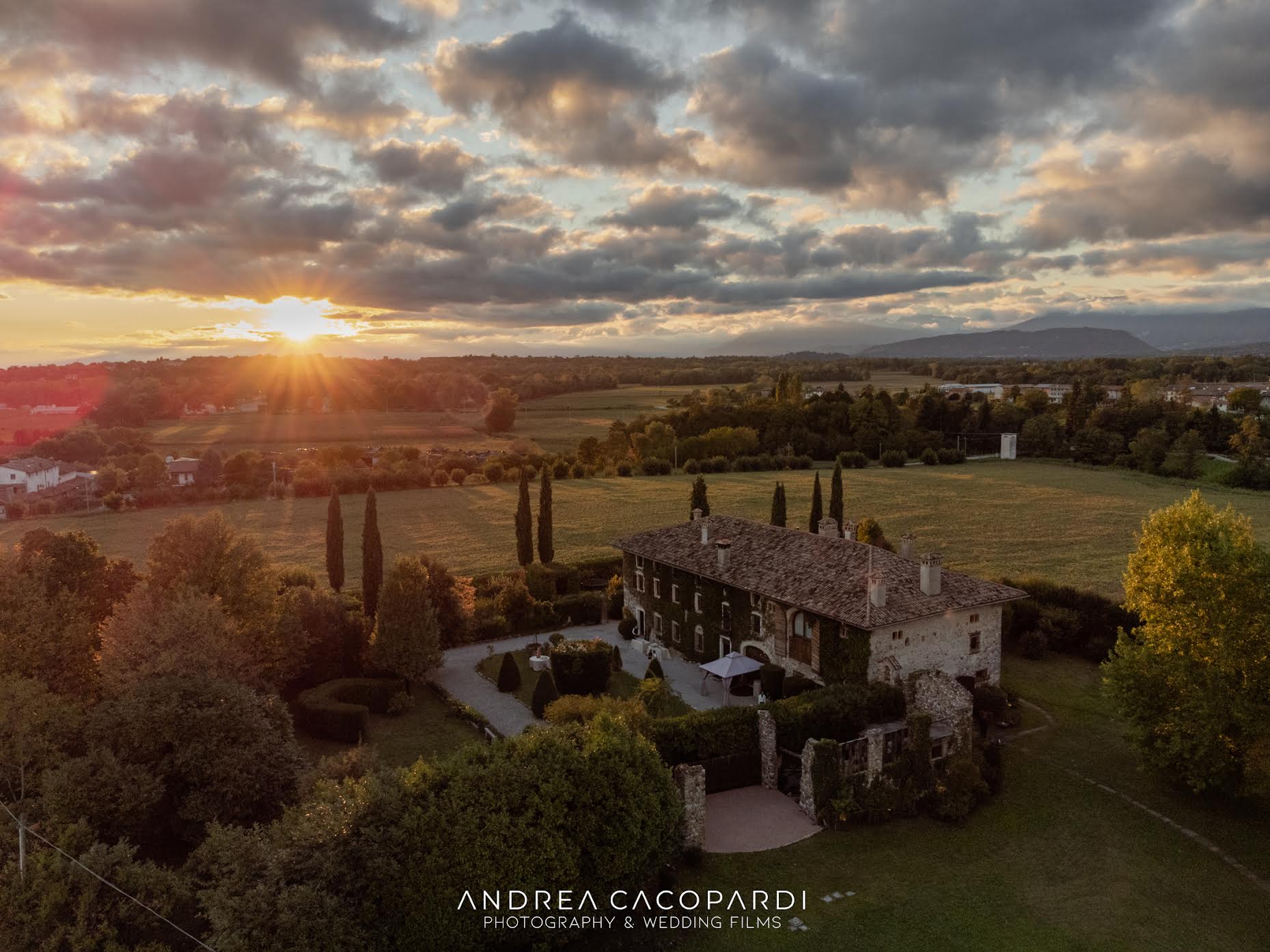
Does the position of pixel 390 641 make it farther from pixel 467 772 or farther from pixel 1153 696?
pixel 1153 696

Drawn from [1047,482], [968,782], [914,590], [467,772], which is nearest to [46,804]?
[467,772]

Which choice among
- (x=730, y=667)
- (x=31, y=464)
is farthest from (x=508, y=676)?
(x=31, y=464)

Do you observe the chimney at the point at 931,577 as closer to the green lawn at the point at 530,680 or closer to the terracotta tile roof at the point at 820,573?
the terracotta tile roof at the point at 820,573

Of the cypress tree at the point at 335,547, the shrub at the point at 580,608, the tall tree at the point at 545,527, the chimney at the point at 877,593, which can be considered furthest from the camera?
the tall tree at the point at 545,527

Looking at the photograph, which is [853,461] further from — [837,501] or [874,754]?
[874,754]

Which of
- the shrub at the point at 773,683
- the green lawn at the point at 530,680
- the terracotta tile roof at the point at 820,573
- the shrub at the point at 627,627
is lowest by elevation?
the green lawn at the point at 530,680

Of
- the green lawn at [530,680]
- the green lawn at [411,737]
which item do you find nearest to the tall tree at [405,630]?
the green lawn at [411,737]
